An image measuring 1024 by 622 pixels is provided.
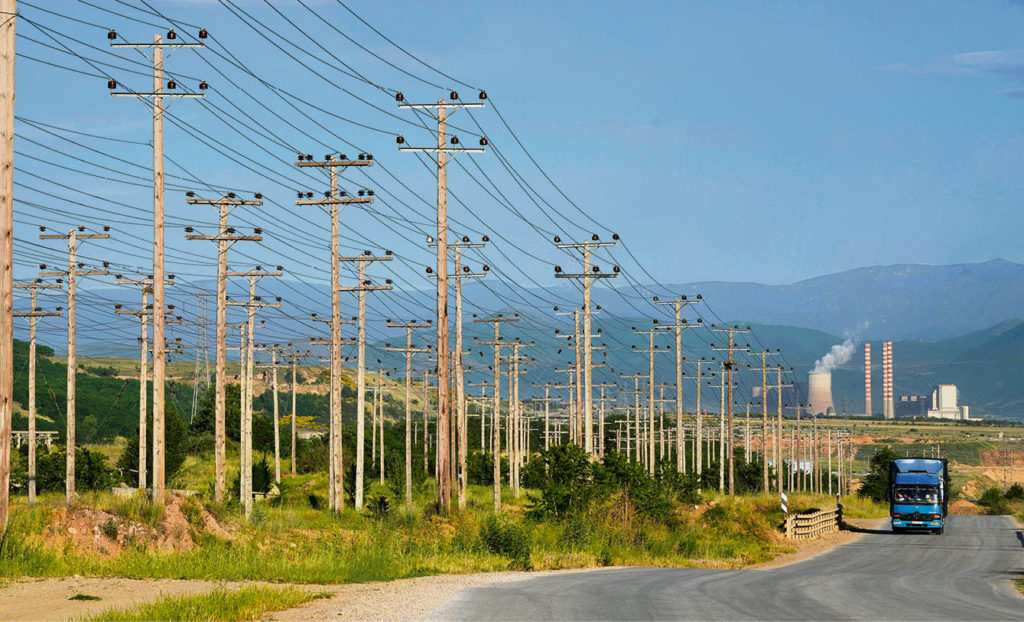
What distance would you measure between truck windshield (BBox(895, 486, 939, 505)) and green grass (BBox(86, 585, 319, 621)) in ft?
159

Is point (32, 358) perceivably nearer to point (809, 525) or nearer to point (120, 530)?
point (120, 530)

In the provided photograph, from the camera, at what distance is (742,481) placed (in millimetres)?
128500

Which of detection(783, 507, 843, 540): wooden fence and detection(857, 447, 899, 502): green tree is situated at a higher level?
detection(783, 507, 843, 540): wooden fence

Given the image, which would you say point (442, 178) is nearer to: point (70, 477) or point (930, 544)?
point (70, 477)

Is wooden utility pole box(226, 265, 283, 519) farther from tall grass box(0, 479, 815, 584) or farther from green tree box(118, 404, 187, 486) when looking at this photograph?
green tree box(118, 404, 187, 486)

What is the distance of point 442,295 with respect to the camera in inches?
1592

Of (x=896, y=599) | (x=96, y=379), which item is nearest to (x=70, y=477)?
(x=896, y=599)

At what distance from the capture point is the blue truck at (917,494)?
6219cm

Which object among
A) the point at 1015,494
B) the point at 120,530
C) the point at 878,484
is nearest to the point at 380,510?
the point at 120,530

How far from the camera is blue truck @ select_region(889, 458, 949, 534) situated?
6219 centimetres

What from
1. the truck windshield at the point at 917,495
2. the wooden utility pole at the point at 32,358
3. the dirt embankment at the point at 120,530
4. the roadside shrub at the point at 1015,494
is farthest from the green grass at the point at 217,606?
the roadside shrub at the point at 1015,494

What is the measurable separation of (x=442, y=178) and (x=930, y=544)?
2913 centimetres

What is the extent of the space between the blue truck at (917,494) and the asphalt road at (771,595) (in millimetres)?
19835

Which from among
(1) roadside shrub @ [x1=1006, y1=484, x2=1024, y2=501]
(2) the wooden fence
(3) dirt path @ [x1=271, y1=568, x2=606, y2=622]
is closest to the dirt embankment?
(3) dirt path @ [x1=271, y1=568, x2=606, y2=622]
